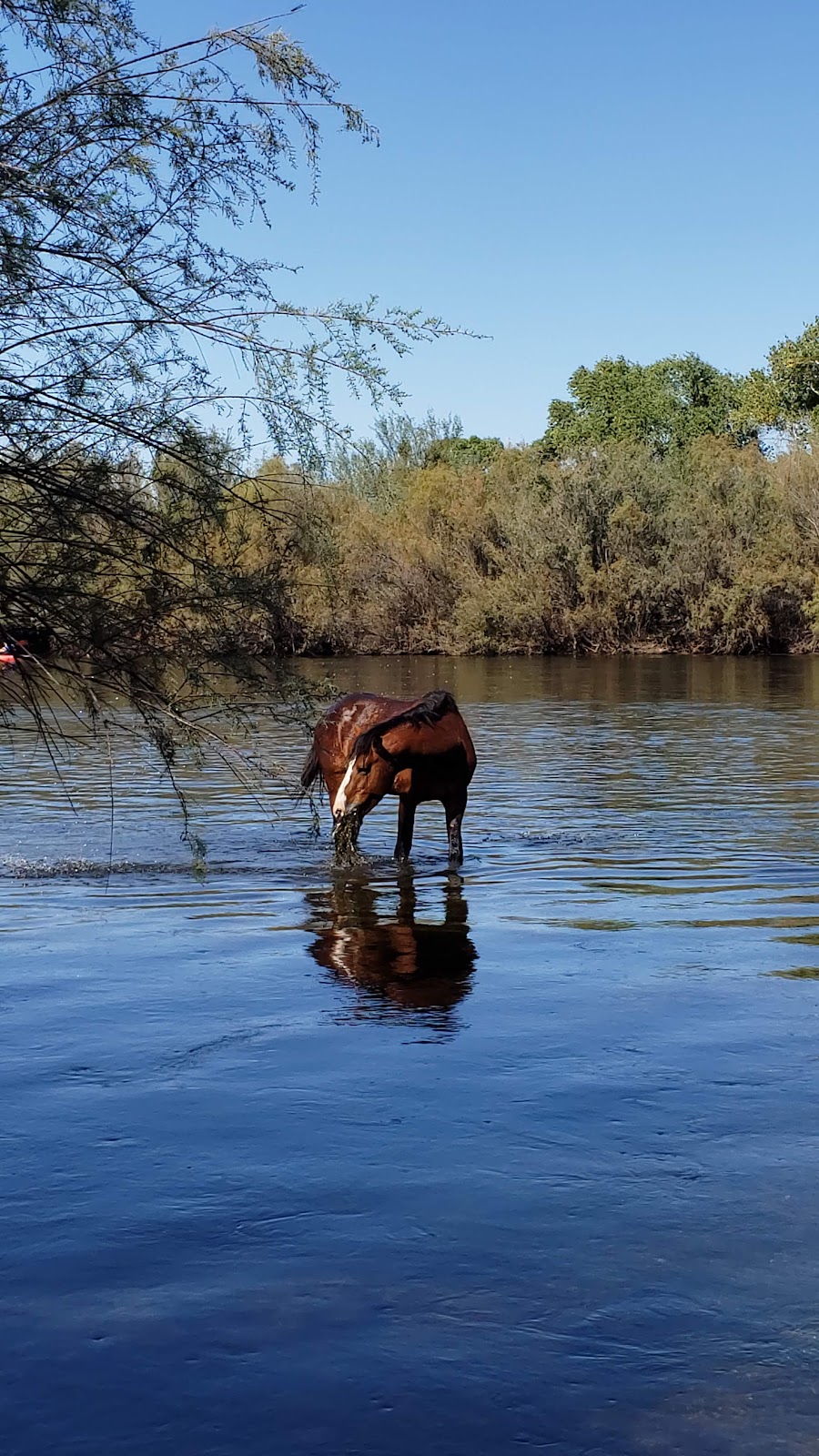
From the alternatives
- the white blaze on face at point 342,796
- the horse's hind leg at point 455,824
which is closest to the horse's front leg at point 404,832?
the horse's hind leg at point 455,824

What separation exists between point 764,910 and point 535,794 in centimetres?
725

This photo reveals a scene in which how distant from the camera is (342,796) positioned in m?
13.0

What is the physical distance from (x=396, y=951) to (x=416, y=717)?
350 cm

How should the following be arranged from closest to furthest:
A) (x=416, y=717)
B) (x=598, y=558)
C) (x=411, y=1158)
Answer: (x=411, y=1158) → (x=416, y=717) → (x=598, y=558)

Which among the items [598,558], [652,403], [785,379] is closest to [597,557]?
[598,558]

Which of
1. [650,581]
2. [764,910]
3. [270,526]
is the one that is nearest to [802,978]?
[764,910]

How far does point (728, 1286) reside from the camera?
4.75 metres

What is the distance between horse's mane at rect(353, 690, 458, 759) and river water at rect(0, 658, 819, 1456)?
1.11 m

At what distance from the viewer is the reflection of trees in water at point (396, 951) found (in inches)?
334

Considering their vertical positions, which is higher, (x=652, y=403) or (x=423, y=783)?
(x=652, y=403)

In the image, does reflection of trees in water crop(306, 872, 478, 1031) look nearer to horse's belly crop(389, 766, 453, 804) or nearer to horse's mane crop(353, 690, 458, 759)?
horse's belly crop(389, 766, 453, 804)

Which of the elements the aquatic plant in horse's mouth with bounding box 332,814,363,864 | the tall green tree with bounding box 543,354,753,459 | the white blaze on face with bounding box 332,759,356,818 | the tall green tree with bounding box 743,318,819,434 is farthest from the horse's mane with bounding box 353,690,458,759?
the tall green tree with bounding box 543,354,753,459

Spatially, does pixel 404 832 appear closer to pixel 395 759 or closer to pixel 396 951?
pixel 395 759

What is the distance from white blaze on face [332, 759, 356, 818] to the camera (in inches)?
509
